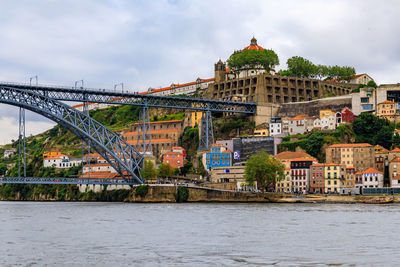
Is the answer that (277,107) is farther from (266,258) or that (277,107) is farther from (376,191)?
(266,258)

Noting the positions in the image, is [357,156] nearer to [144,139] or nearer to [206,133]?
[206,133]

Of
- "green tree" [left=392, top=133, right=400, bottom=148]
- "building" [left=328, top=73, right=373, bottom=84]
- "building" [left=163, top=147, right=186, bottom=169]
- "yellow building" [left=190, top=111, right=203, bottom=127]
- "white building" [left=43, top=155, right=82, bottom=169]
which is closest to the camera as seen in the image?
"green tree" [left=392, top=133, right=400, bottom=148]

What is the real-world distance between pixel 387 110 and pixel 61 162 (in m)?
52.3

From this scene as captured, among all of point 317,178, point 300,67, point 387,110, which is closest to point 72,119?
point 317,178

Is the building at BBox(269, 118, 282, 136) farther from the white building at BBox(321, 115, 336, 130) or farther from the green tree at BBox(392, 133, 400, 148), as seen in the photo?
the green tree at BBox(392, 133, 400, 148)

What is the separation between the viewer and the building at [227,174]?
81.4m

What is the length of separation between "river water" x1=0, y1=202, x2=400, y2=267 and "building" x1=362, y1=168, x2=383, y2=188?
71.5 feet

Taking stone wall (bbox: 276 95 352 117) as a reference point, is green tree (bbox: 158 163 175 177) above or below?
below

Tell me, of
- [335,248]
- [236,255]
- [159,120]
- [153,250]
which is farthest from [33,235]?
[159,120]

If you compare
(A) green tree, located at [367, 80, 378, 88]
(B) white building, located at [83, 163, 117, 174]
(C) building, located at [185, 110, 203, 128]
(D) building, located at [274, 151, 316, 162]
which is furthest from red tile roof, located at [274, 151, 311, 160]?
(B) white building, located at [83, 163, 117, 174]

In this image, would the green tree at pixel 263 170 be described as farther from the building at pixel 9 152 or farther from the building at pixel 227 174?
the building at pixel 9 152

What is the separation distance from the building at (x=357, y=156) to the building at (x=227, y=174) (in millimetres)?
11855

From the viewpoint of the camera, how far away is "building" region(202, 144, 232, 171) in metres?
85.6

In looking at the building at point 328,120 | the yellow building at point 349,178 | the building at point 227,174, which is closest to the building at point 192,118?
the building at point 227,174
